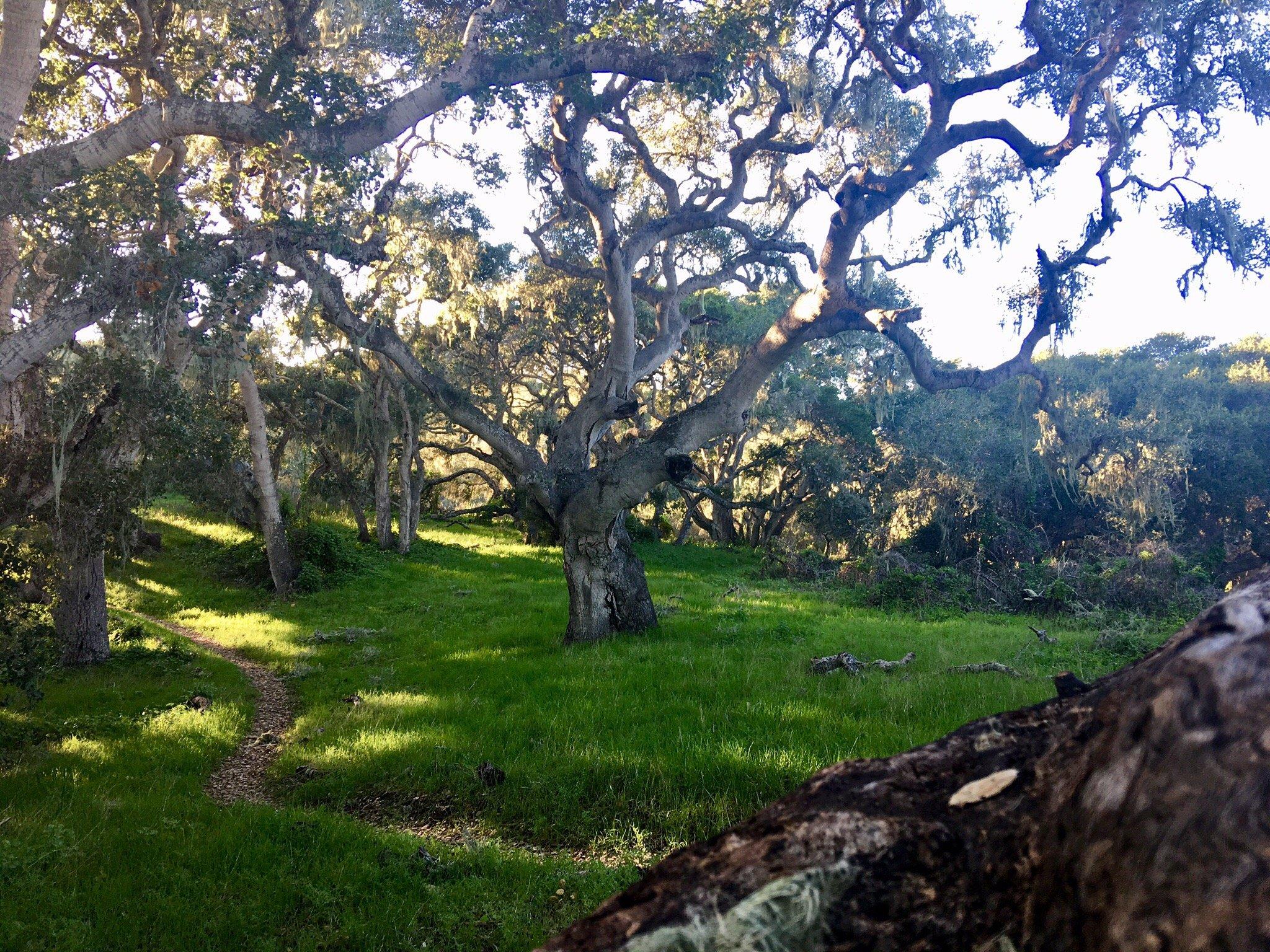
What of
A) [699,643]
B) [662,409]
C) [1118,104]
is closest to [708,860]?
[699,643]

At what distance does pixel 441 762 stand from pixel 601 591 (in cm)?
579

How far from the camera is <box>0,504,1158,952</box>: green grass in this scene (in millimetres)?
5035

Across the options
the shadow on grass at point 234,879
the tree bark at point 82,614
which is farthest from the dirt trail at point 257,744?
the tree bark at point 82,614

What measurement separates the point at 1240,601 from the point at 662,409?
101 ft

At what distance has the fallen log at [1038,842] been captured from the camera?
50.8 inches

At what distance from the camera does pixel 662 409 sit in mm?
32250

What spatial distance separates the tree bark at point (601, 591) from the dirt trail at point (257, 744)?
183 inches

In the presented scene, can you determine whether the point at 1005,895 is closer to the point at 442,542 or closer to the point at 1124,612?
the point at 1124,612

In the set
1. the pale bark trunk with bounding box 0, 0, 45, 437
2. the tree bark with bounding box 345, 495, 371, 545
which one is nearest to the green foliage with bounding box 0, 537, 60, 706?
the pale bark trunk with bounding box 0, 0, 45, 437

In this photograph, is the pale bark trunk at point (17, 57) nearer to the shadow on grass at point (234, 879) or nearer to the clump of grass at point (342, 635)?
the shadow on grass at point (234, 879)

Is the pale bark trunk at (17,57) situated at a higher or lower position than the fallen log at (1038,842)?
higher

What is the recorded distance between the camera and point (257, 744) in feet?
30.5

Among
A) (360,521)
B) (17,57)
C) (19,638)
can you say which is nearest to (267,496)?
(360,521)

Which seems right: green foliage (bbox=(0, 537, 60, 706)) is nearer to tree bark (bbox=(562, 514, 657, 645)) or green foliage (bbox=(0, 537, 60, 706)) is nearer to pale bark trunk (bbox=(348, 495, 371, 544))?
tree bark (bbox=(562, 514, 657, 645))
